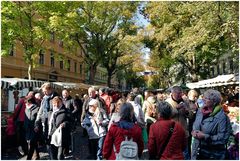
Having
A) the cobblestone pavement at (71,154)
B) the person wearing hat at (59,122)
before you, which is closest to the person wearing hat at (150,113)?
the cobblestone pavement at (71,154)

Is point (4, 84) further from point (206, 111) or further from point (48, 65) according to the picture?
point (48, 65)

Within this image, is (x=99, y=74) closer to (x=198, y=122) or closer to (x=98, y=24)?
(x=98, y=24)

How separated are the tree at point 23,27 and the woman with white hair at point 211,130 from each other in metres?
16.9

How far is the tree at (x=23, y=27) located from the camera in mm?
20984

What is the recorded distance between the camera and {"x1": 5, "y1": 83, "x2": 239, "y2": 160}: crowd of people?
4977 millimetres

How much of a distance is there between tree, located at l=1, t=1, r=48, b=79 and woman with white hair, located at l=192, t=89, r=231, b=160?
16894 mm

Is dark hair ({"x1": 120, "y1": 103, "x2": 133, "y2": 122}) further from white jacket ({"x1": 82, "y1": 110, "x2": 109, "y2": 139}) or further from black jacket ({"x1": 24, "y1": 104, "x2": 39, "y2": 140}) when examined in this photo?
black jacket ({"x1": 24, "y1": 104, "x2": 39, "y2": 140})

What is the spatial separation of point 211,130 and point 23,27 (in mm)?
18877

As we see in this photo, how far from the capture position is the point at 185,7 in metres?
21.5

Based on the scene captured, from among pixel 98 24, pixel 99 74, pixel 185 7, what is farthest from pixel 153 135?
pixel 99 74

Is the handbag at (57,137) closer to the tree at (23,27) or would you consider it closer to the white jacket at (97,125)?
the white jacket at (97,125)

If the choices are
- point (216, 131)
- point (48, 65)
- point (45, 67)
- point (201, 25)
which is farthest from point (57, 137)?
point (48, 65)

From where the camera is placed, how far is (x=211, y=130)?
530 cm

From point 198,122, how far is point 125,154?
1.15m
